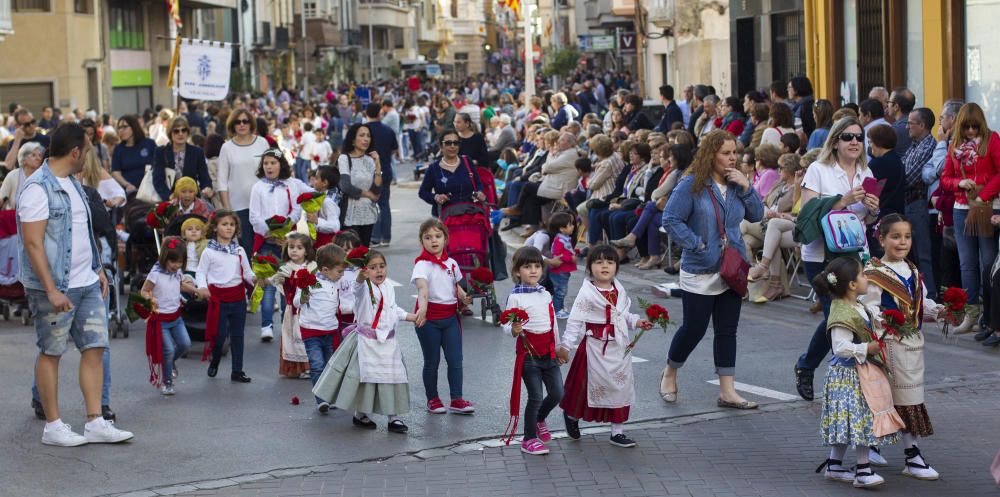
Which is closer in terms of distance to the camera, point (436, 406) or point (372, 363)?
point (372, 363)

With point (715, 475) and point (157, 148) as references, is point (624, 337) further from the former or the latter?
point (157, 148)

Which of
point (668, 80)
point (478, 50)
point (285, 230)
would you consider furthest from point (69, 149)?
point (478, 50)

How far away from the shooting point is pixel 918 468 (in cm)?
776

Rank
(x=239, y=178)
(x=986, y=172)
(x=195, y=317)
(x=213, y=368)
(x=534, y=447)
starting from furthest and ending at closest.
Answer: (x=239, y=178), (x=195, y=317), (x=986, y=172), (x=213, y=368), (x=534, y=447)

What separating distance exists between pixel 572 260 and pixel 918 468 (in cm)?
552

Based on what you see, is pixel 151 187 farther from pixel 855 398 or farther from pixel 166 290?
pixel 855 398

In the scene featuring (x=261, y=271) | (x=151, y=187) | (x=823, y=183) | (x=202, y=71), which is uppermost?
(x=202, y=71)

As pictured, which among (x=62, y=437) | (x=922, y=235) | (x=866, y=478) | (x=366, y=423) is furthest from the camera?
(x=922, y=235)

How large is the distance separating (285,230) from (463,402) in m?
3.60

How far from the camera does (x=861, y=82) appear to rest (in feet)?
67.6

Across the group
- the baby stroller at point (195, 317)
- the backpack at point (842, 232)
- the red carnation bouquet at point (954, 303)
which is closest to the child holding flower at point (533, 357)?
the red carnation bouquet at point (954, 303)

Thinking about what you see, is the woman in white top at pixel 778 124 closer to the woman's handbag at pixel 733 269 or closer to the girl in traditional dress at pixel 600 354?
the woman's handbag at pixel 733 269

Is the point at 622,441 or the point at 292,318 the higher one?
the point at 292,318

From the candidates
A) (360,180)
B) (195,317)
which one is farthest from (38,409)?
(360,180)
